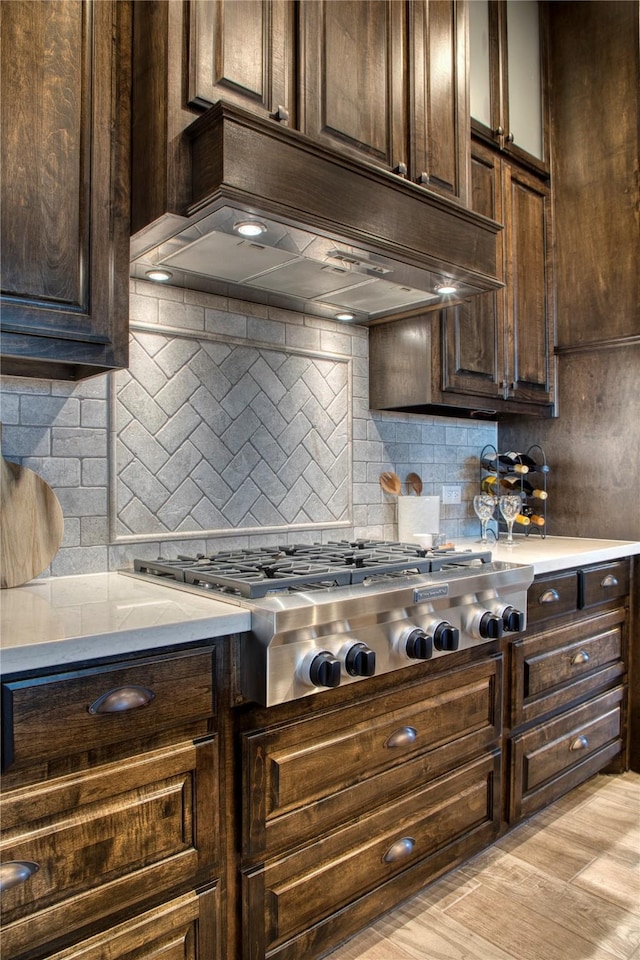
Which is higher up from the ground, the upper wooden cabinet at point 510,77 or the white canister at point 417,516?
the upper wooden cabinet at point 510,77

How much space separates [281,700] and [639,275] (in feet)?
8.11

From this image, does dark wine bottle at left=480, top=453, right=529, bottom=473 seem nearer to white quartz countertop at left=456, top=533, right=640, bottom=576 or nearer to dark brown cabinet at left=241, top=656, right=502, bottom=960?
white quartz countertop at left=456, top=533, right=640, bottom=576

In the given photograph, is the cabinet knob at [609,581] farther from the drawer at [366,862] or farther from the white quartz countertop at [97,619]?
the white quartz countertop at [97,619]

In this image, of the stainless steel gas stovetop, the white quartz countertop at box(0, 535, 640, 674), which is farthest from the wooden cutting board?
the stainless steel gas stovetop

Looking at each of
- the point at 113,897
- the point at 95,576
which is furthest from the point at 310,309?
the point at 113,897

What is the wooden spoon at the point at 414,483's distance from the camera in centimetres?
276

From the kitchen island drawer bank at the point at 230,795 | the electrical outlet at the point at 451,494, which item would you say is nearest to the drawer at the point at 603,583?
the kitchen island drawer bank at the point at 230,795

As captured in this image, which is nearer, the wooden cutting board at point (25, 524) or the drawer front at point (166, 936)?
the drawer front at point (166, 936)

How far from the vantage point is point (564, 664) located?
236cm

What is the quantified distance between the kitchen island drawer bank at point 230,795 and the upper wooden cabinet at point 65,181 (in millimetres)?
627

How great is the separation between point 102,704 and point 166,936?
507 millimetres

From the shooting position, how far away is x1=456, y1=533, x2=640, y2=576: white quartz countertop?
222 centimetres

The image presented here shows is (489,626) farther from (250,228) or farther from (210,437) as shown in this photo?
(250,228)

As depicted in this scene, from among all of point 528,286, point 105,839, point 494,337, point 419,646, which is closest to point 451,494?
point 494,337
